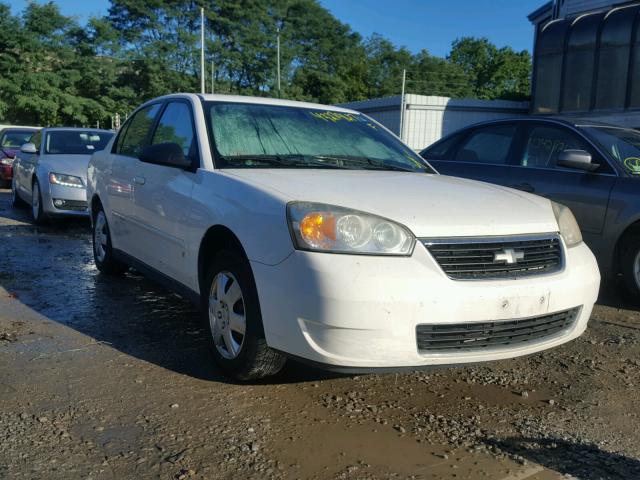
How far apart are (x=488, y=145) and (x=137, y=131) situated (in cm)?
331

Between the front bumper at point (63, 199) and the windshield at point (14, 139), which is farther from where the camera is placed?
the windshield at point (14, 139)

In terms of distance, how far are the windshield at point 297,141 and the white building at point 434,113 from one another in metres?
18.3

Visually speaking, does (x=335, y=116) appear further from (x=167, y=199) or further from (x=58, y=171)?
(x=58, y=171)

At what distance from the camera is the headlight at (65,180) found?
28.1 feet

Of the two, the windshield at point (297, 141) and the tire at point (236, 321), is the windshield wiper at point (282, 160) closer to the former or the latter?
the windshield at point (297, 141)

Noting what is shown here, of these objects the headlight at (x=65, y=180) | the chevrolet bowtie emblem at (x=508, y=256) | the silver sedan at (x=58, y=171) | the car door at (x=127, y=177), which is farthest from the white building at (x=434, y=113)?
the chevrolet bowtie emblem at (x=508, y=256)

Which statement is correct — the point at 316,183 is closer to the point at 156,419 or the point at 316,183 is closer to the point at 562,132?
the point at 156,419

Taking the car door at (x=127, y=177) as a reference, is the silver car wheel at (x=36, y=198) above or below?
below

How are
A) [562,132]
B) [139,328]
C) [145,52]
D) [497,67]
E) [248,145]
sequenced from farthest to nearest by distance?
[497,67], [145,52], [562,132], [139,328], [248,145]

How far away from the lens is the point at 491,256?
2.96 meters

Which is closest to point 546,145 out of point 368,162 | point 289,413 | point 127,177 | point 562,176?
point 562,176

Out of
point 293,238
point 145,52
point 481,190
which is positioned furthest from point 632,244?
point 145,52

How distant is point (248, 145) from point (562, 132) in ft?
10.6

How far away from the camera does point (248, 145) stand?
3.91 m
